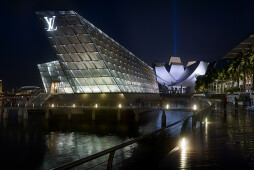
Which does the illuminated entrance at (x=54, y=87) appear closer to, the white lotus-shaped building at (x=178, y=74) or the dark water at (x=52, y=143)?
the dark water at (x=52, y=143)

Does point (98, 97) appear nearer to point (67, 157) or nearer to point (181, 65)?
point (67, 157)

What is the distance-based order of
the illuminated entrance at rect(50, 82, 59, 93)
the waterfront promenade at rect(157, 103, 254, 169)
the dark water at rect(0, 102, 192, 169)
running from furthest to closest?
1. the illuminated entrance at rect(50, 82, 59, 93)
2. the dark water at rect(0, 102, 192, 169)
3. the waterfront promenade at rect(157, 103, 254, 169)

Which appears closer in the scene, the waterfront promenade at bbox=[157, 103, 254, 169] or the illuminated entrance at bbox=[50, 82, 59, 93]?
the waterfront promenade at bbox=[157, 103, 254, 169]

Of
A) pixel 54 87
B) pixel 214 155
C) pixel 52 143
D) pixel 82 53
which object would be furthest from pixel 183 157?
pixel 54 87

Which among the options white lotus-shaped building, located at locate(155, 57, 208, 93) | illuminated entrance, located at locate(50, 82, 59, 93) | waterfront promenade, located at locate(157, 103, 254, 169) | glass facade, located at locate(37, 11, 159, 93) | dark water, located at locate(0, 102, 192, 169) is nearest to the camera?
waterfront promenade, located at locate(157, 103, 254, 169)

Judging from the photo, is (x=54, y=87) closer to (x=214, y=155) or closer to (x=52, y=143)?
(x=52, y=143)

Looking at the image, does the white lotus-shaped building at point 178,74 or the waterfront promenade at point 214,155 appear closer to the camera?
the waterfront promenade at point 214,155

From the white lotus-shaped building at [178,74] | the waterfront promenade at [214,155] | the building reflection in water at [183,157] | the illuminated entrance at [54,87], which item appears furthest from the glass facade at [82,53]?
the white lotus-shaped building at [178,74]

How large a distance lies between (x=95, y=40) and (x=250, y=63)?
4171cm

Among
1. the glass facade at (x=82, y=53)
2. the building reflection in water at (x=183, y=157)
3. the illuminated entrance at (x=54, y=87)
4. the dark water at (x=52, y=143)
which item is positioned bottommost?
the dark water at (x=52, y=143)

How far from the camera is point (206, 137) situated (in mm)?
14039

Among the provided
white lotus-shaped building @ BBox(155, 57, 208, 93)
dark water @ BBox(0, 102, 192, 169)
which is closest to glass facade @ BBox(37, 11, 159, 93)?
dark water @ BBox(0, 102, 192, 169)

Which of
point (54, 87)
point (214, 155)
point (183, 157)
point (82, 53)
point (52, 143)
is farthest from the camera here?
point (54, 87)

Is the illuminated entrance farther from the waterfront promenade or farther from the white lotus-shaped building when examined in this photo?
the white lotus-shaped building
